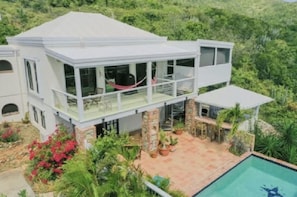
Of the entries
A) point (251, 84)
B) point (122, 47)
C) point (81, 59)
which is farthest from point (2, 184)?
point (251, 84)

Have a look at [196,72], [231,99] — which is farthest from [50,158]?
[231,99]

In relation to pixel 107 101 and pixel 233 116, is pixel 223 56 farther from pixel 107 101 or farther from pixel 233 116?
pixel 107 101

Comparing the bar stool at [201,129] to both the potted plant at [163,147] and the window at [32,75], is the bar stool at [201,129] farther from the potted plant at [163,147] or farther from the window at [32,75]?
the window at [32,75]

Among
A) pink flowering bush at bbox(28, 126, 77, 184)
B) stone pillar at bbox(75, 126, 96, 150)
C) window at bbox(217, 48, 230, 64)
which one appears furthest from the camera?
window at bbox(217, 48, 230, 64)

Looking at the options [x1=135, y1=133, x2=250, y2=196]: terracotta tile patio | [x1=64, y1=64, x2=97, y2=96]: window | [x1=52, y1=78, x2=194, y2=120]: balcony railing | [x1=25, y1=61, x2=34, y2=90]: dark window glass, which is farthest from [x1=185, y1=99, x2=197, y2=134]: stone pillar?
[x1=25, y1=61, x2=34, y2=90]: dark window glass

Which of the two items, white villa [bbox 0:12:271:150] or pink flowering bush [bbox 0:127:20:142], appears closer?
white villa [bbox 0:12:271:150]

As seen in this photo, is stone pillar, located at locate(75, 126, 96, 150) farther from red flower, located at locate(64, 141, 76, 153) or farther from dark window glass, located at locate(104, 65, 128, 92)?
dark window glass, located at locate(104, 65, 128, 92)

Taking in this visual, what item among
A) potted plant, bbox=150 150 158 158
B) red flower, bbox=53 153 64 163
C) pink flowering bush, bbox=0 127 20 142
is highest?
red flower, bbox=53 153 64 163
